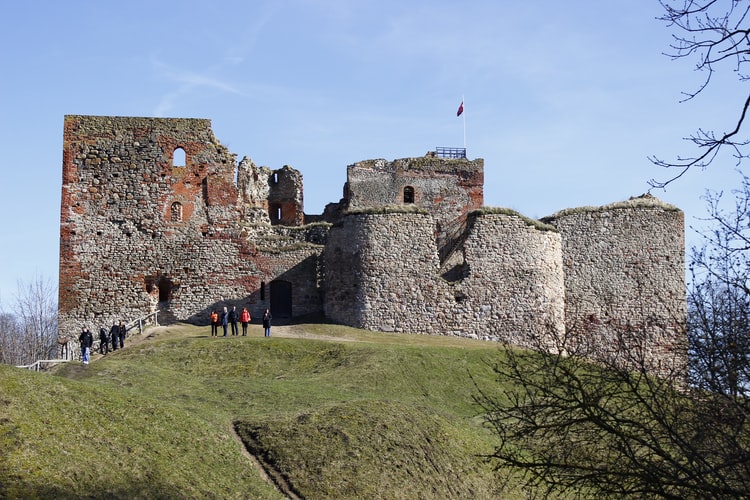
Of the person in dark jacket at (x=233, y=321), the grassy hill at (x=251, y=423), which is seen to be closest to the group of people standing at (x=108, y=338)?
the grassy hill at (x=251, y=423)

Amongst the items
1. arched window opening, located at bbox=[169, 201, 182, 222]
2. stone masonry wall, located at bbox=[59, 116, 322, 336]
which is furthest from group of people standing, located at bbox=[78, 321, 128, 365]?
arched window opening, located at bbox=[169, 201, 182, 222]

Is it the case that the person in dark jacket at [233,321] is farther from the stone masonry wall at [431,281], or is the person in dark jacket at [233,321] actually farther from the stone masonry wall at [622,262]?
the stone masonry wall at [622,262]

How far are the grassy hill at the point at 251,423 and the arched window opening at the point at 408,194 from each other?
47.8 ft

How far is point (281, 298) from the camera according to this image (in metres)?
42.5

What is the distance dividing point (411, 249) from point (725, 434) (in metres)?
25.4

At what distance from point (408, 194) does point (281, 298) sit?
28.1 ft

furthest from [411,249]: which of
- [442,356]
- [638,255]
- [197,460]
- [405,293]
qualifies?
[197,460]

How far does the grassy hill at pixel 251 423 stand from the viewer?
63.6ft

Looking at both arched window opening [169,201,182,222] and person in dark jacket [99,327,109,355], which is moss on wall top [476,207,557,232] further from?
person in dark jacket [99,327,109,355]

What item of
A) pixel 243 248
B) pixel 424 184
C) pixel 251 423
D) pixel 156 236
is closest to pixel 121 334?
pixel 156 236

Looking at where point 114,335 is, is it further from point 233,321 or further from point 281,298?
point 281,298

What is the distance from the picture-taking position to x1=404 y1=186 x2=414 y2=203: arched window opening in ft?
156

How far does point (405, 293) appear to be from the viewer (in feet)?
122

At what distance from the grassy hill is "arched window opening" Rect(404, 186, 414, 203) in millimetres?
14575
